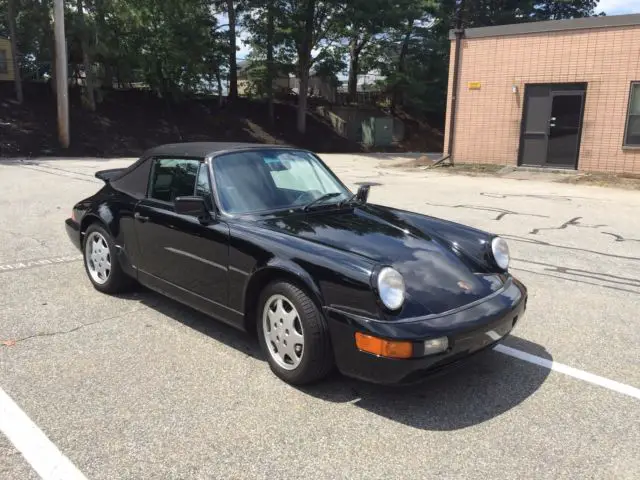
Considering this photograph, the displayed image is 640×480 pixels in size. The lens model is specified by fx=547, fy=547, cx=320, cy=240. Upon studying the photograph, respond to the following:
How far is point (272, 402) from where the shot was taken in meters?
3.07

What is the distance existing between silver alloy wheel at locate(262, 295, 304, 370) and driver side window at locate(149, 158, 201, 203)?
4.02ft

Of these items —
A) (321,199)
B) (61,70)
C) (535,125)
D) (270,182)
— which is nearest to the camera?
(270,182)

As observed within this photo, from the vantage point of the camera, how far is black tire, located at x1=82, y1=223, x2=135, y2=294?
462cm

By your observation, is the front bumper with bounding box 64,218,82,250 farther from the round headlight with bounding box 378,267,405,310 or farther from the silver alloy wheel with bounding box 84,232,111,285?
the round headlight with bounding box 378,267,405,310

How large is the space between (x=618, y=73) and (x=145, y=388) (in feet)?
52.6

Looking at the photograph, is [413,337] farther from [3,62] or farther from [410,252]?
[3,62]

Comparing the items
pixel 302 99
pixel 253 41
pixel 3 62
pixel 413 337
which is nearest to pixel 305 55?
pixel 302 99

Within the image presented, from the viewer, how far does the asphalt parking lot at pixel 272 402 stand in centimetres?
255

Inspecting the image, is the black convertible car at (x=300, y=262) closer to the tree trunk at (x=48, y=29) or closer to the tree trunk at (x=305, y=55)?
the tree trunk at (x=48, y=29)

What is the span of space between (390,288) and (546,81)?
1565cm

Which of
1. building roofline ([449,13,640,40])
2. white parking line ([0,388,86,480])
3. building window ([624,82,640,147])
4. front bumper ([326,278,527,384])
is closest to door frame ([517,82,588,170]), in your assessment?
building window ([624,82,640,147])

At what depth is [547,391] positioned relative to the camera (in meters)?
3.25

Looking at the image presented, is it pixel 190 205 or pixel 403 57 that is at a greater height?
pixel 403 57

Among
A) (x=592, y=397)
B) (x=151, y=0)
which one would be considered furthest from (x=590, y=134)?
(x=151, y=0)
